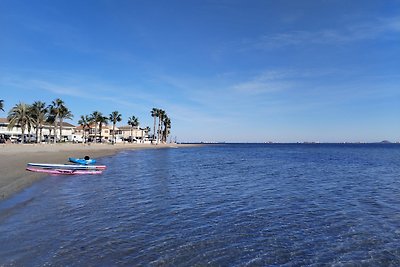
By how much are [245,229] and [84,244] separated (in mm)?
6686

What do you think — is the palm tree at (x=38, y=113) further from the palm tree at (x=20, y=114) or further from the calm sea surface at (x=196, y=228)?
the calm sea surface at (x=196, y=228)

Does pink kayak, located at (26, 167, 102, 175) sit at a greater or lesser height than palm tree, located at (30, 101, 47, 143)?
lesser

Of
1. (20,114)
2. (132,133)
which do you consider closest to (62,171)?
(20,114)

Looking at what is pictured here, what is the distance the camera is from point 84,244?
35.8ft

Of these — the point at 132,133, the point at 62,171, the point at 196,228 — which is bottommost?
the point at 196,228

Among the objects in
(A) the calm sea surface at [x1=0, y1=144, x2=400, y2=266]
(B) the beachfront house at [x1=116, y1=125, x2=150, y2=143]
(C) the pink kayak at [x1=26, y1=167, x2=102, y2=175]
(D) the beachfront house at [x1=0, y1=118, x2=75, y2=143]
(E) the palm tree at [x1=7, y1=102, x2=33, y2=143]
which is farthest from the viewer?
(B) the beachfront house at [x1=116, y1=125, x2=150, y2=143]

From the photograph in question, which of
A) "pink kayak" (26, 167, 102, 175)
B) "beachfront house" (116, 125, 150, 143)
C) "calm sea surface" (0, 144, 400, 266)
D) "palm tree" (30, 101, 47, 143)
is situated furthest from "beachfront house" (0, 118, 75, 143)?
"calm sea surface" (0, 144, 400, 266)

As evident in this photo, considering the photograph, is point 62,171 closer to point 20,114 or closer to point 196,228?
point 196,228

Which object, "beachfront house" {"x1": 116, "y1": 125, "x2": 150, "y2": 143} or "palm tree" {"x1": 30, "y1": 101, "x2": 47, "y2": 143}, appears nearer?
"palm tree" {"x1": 30, "y1": 101, "x2": 47, "y2": 143}

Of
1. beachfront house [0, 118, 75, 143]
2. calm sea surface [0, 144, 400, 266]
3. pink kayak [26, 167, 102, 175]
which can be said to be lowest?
calm sea surface [0, 144, 400, 266]

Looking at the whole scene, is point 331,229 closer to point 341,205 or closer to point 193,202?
point 341,205

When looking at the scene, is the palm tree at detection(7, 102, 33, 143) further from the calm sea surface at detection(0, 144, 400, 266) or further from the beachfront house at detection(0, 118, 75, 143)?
the calm sea surface at detection(0, 144, 400, 266)

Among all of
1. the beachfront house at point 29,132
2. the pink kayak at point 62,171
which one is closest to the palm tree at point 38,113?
the beachfront house at point 29,132

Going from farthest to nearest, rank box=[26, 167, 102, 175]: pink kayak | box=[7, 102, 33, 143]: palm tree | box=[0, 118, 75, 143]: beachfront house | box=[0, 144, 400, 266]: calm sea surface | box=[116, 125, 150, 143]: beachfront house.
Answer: box=[116, 125, 150, 143]: beachfront house → box=[0, 118, 75, 143]: beachfront house → box=[7, 102, 33, 143]: palm tree → box=[26, 167, 102, 175]: pink kayak → box=[0, 144, 400, 266]: calm sea surface
